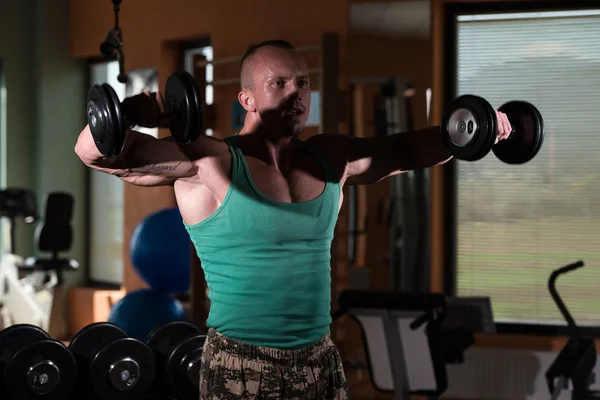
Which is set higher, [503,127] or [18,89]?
[18,89]

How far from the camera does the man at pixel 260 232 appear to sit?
150 centimetres

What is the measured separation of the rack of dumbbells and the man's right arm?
1539mm

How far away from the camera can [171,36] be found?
5309 millimetres

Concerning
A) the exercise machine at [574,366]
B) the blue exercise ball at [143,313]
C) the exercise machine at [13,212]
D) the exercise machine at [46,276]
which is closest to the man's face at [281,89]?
Answer: the exercise machine at [574,366]

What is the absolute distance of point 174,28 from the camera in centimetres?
528

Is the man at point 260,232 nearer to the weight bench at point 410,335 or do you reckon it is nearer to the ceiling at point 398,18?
the weight bench at point 410,335

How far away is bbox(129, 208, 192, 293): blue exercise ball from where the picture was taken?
4324 mm

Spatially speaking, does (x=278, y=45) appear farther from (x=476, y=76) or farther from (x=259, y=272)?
(x=476, y=76)

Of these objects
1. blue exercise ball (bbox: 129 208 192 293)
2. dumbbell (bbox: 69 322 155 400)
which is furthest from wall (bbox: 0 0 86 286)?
dumbbell (bbox: 69 322 155 400)

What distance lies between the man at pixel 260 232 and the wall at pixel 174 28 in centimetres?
280

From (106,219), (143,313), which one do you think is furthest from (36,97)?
(143,313)

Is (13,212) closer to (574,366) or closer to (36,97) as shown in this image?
(36,97)

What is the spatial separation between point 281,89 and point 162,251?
9.41 feet

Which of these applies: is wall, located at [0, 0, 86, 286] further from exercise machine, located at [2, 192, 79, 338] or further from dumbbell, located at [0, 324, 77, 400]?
dumbbell, located at [0, 324, 77, 400]
